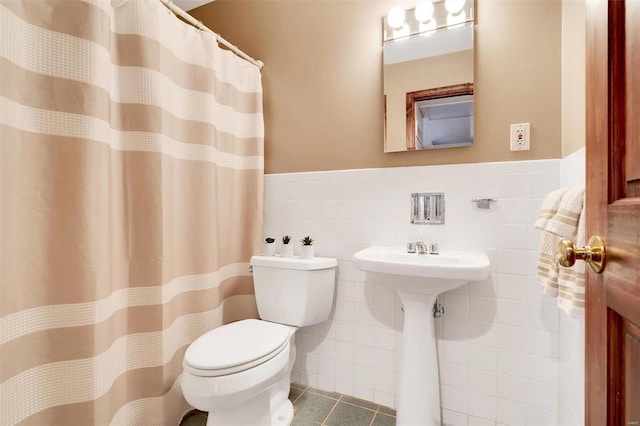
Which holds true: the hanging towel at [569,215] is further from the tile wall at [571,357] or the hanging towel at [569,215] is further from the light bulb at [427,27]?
the light bulb at [427,27]

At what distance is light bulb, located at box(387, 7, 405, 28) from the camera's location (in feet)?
4.93

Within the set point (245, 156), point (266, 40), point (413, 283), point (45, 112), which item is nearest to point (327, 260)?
point (413, 283)

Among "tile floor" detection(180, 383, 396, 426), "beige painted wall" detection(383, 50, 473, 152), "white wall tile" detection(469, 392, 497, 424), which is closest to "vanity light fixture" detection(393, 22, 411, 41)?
"beige painted wall" detection(383, 50, 473, 152)

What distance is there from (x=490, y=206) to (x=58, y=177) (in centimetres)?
167

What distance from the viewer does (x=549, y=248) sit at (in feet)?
3.21

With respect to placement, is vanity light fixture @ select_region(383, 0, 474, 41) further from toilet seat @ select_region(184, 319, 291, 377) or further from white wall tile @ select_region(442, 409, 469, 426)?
white wall tile @ select_region(442, 409, 469, 426)

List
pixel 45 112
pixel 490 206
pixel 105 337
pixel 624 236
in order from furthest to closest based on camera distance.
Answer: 1. pixel 490 206
2. pixel 105 337
3. pixel 45 112
4. pixel 624 236

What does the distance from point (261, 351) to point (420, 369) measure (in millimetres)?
665

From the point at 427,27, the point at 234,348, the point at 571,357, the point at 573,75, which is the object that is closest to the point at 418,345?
the point at 571,357

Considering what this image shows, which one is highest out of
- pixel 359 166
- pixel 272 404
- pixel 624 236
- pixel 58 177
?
pixel 359 166

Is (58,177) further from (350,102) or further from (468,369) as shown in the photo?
(468,369)

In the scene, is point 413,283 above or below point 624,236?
below

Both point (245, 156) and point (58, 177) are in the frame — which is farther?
point (245, 156)

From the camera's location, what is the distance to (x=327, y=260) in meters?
1.58
